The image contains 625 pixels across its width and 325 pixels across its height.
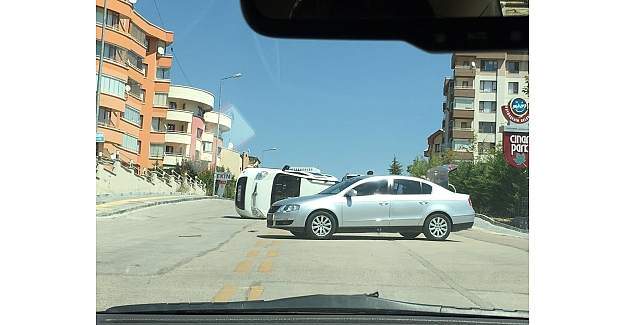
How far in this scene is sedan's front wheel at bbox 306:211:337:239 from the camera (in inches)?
137

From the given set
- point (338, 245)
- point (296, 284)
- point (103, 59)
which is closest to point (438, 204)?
point (338, 245)

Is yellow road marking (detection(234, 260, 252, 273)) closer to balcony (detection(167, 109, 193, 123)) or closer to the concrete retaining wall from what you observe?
the concrete retaining wall

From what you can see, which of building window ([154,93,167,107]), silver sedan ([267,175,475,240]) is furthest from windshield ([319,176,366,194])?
building window ([154,93,167,107])

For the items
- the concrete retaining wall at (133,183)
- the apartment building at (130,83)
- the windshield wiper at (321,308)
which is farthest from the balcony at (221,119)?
the windshield wiper at (321,308)

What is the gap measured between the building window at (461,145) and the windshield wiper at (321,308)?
71 centimetres

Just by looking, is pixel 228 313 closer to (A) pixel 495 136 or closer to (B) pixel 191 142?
(B) pixel 191 142

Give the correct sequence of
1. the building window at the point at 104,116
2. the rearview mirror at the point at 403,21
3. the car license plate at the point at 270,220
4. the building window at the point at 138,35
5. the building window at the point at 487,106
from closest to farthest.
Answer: the rearview mirror at the point at 403,21 → the building window at the point at 104,116 → the building window at the point at 138,35 → the building window at the point at 487,106 → the car license plate at the point at 270,220

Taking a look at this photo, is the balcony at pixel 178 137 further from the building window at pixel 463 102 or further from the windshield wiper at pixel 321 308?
the building window at pixel 463 102

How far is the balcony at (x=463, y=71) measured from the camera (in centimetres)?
321

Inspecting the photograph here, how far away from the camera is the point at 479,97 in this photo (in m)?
3.43

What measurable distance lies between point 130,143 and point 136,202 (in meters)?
0.31

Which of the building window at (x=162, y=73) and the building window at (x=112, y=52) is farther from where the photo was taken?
the building window at (x=162, y=73)

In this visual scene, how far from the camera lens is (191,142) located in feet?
11.5

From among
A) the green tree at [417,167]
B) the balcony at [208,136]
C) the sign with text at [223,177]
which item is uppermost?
the balcony at [208,136]
